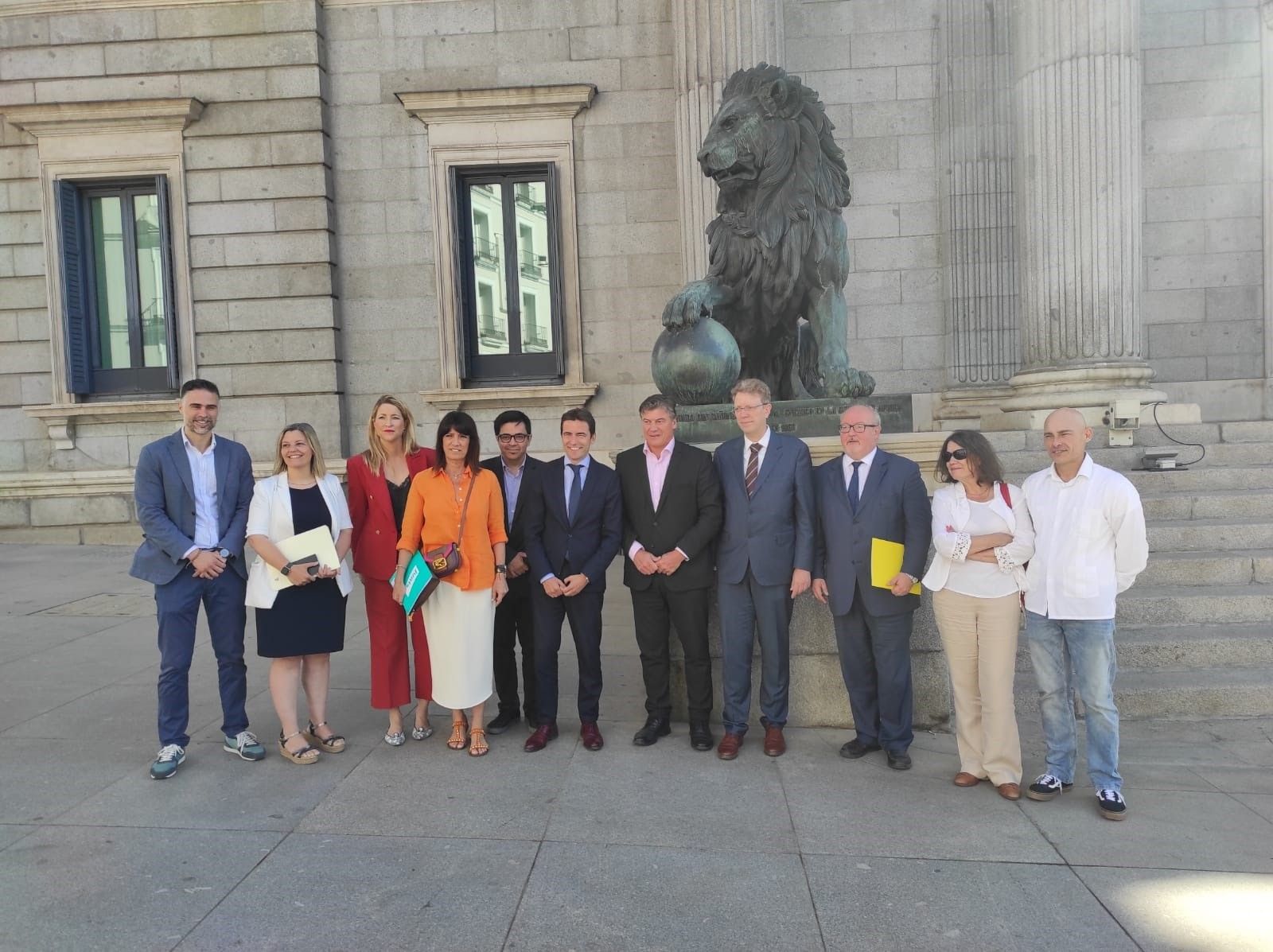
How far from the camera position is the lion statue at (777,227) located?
600cm

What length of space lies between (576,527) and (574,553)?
0.13 metres

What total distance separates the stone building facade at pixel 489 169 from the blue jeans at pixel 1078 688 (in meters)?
8.39

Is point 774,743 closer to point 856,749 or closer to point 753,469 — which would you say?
point 856,749

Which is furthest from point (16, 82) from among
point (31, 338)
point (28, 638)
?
point (28, 638)

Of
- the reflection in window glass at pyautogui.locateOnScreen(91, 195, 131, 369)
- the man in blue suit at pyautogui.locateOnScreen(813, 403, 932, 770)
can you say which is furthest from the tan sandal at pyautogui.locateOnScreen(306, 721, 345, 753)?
the reflection in window glass at pyautogui.locateOnScreen(91, 195, 131, 369)

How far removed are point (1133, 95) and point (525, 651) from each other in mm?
8874

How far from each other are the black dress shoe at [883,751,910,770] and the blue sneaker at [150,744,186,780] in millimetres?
3453

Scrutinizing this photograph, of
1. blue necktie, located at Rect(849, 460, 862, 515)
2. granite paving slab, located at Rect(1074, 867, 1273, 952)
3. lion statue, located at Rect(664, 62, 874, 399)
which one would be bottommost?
granite paving slab, located at Rect(1074, 867, 1273, 952)

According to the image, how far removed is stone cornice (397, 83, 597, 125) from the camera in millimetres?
12094

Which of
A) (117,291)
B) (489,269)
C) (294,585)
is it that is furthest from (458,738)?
(117,291)

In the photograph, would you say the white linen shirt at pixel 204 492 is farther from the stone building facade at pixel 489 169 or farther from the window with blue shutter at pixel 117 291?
the window with blue shutter at pixel 117 291

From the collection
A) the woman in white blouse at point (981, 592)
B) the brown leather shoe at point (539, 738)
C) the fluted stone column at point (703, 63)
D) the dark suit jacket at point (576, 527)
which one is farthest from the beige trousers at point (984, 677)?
the fluted stone column at point (703, 63)

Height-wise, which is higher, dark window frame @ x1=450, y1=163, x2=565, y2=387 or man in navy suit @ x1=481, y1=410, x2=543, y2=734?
dark window frame @ x1=450, y1=163, x2=565, y2=387

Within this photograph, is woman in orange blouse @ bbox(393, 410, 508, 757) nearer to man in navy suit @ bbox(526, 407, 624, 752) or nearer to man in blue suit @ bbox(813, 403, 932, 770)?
man in navy suit @ bbox(526, 407, 624, 752)
